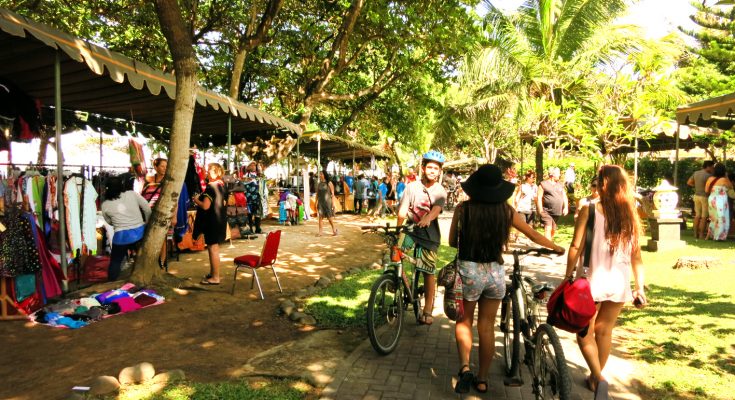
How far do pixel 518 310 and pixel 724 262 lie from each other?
6542 mm

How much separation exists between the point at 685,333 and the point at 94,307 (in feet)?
20.5

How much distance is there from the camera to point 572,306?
3029 mm

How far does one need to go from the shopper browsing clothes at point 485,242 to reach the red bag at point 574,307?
0.39 m

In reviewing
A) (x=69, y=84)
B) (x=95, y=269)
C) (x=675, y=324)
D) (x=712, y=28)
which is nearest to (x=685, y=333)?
(x=675, y=324)

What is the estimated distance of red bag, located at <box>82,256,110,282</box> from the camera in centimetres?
707

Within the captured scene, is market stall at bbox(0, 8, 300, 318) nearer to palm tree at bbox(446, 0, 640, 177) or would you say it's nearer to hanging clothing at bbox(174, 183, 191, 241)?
hanging clothing at bbox(174, 183, 191, 241)

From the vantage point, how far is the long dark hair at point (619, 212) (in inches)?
130

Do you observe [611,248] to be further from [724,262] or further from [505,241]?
[724,262]

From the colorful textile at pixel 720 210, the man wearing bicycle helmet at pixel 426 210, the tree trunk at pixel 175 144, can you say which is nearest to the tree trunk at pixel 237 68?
the tree trunk at pixel 175 144

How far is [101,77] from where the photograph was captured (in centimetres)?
707

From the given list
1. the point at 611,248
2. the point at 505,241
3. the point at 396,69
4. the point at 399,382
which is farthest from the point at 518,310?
the point at 396,69

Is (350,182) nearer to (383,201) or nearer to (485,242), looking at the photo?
(383,201)

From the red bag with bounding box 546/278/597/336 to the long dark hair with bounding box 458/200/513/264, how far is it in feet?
1.64

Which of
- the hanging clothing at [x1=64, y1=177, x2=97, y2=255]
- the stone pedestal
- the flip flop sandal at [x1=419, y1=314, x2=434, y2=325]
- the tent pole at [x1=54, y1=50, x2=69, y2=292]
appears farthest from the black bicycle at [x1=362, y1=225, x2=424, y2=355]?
the stone pedestal
